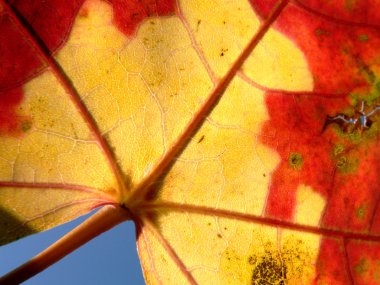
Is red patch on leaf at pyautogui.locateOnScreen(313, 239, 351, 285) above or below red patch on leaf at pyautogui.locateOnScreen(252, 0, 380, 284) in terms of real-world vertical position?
below

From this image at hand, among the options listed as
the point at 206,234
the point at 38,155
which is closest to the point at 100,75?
the point at 38,155

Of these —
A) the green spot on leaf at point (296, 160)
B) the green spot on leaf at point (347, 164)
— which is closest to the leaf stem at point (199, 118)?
the green spot on leaf at point (296, 160)

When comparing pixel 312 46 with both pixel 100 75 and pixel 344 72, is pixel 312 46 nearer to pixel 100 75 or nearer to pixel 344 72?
pixel 344 72

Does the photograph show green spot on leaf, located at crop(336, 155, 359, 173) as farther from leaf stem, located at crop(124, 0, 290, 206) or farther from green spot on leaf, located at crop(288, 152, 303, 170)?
leaf stem, located at crop(124, 0, 290, 206)

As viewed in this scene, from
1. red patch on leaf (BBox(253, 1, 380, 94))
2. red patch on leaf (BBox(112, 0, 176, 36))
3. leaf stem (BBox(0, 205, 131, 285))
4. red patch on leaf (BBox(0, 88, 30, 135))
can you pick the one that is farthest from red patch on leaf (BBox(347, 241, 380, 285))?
red patch on leaf (BBox(0, 88, 30, 135))

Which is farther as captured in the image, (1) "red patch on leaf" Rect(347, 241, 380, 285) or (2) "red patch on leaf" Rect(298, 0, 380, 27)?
(1) "red patch on leaf" Rect(347, 241, 380, 285)

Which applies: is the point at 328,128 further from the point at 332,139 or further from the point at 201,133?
the point at 201,133

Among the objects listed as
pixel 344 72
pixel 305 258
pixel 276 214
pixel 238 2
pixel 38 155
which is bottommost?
pixel 305 258

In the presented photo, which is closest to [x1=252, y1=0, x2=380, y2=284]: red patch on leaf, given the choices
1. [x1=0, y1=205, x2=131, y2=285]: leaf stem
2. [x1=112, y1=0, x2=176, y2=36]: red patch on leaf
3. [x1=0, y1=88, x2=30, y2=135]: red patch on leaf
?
[x1=112, y1=0, x2=176, y2=36]: red patch on leaf

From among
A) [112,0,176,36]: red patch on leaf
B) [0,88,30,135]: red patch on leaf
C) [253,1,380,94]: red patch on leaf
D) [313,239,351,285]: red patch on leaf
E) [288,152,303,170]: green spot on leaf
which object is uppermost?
[112,0,176,36]: red patch on leaf
